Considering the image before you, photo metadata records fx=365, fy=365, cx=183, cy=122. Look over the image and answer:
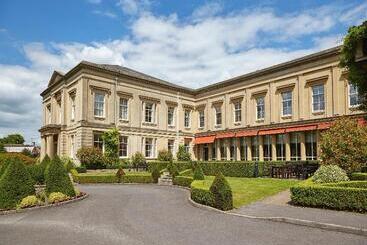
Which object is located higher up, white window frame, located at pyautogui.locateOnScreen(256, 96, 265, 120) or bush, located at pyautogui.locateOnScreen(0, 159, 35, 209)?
white window frame, located at pyautogui.locateOnScreen(256, 96, 265, 120)

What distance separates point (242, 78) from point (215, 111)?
6.51m

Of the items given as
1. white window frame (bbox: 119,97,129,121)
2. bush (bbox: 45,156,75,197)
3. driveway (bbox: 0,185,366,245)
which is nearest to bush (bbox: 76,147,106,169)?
white window frame (bbox: 119,97,129,121)

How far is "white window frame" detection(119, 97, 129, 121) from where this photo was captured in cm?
4134

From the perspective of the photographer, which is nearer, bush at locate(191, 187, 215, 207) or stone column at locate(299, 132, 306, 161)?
bush at locate(191, 187, 215, 207)

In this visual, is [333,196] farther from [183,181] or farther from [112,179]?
[112,179]

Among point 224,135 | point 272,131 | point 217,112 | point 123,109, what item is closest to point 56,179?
point 123,109

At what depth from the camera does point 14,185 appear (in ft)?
52.7

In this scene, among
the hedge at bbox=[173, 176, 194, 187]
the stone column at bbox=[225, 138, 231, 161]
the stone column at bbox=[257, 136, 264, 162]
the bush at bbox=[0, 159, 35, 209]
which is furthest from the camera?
the stone column at bbox=[225, 138, 231, 161]

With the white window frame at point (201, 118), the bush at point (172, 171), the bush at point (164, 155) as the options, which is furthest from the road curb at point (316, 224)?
the white window frame at point (201, 118)

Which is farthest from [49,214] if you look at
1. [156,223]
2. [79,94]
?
[79,94]

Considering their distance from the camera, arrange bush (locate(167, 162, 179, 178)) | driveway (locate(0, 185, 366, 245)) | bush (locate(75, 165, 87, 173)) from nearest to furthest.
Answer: driveway (locate(0, 185, 366, 245))
bush (locate(167, 162, 179, 178))
bush (locate(75, 165, 87, 173))

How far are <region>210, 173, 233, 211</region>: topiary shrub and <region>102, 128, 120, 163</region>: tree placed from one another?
2465cm

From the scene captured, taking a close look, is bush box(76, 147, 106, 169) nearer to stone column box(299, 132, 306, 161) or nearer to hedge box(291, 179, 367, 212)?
stone column box(299, 132, 306, 161)

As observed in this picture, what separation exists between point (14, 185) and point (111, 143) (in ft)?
74.2
